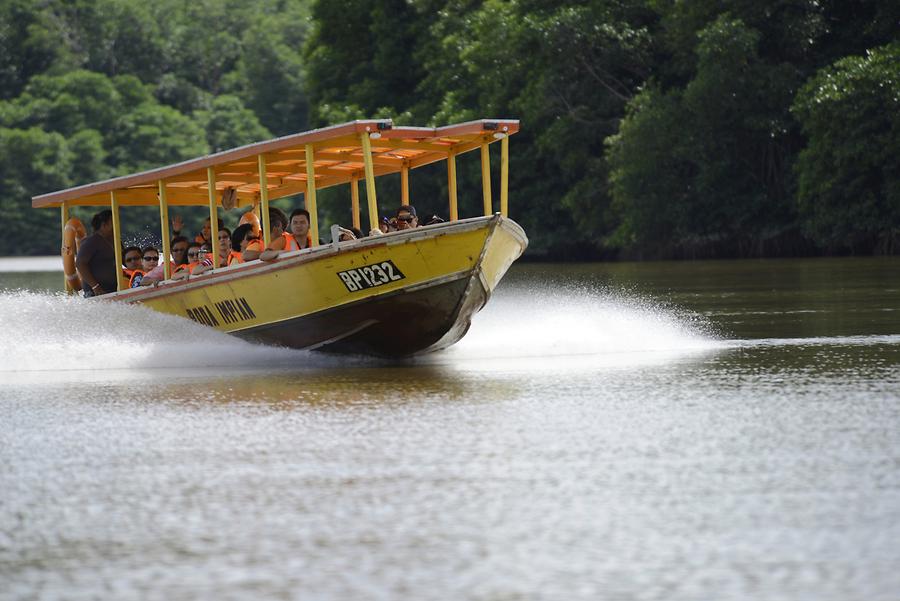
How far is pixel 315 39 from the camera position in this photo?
69.5m

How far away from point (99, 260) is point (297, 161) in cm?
274

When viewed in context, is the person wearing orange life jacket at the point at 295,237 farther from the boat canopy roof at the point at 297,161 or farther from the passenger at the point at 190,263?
the passenger at the point at 190,263

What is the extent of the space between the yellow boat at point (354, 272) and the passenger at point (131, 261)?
2.63ft

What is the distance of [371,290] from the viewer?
47.9 ft

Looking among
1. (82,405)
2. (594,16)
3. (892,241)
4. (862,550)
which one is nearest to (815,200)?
(892,241)

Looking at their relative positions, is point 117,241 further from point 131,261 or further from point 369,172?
point 369,172

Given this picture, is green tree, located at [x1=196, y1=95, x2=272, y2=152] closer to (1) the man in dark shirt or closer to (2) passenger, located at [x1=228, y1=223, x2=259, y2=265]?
(1) the man in dark shirt

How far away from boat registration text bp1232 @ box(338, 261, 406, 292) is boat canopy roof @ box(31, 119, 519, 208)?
3.73 feet

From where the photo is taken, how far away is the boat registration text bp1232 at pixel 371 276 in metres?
14.4

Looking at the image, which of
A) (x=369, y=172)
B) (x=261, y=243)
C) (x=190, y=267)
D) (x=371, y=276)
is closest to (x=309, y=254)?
(x=371, y=276)

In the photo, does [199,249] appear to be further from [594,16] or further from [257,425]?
[594,16]

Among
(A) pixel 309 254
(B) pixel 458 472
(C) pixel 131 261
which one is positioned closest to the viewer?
(B) pixel 458 472

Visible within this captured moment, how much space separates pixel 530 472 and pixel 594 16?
4408 centimetres

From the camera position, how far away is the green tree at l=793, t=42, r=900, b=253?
4150 cm
